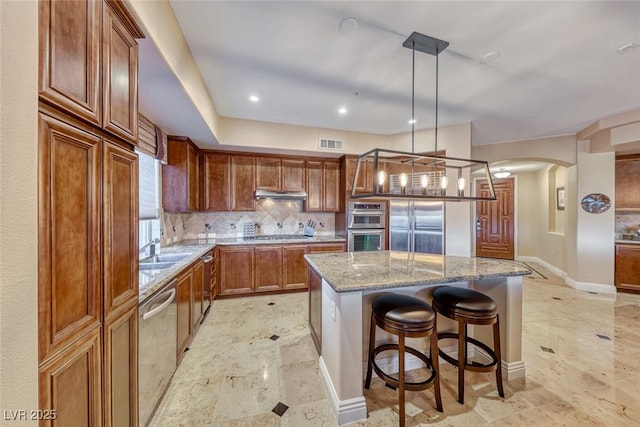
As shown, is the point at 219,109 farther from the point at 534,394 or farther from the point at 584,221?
the point at 584,221

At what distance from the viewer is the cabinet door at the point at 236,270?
151 inches

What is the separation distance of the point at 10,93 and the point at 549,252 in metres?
8.61

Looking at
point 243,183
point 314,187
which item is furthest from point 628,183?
point 243,183

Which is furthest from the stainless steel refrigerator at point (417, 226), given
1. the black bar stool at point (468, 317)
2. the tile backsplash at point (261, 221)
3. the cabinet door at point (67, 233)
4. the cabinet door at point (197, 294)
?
the cabinet door at point (67, 233)

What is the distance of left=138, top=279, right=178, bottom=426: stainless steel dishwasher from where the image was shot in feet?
4.92

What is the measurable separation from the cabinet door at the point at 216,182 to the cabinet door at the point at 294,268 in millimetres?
1291

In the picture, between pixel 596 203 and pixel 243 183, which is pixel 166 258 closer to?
pixel 243 183

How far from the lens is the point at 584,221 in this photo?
4.34 meters

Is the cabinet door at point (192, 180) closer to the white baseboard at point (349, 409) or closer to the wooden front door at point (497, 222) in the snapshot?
the white baseboard at point (349, 409)

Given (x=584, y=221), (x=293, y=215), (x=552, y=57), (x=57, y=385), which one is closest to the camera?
(x=57, y=385)

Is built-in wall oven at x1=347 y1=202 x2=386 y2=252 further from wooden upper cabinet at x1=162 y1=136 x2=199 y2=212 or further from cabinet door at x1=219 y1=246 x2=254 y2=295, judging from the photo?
wooden upper cabinet at x1=162 y1=136 x2=199 y2=212

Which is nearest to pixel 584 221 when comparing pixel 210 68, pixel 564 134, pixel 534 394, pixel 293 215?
pixel 564 134

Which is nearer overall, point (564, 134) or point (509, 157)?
point (564, 134)

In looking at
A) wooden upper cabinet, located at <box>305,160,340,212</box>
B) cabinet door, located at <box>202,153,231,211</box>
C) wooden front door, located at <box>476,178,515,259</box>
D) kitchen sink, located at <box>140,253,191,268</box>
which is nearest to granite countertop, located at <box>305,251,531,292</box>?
kitchen sink, located at <box>140,253,191,268</box>
